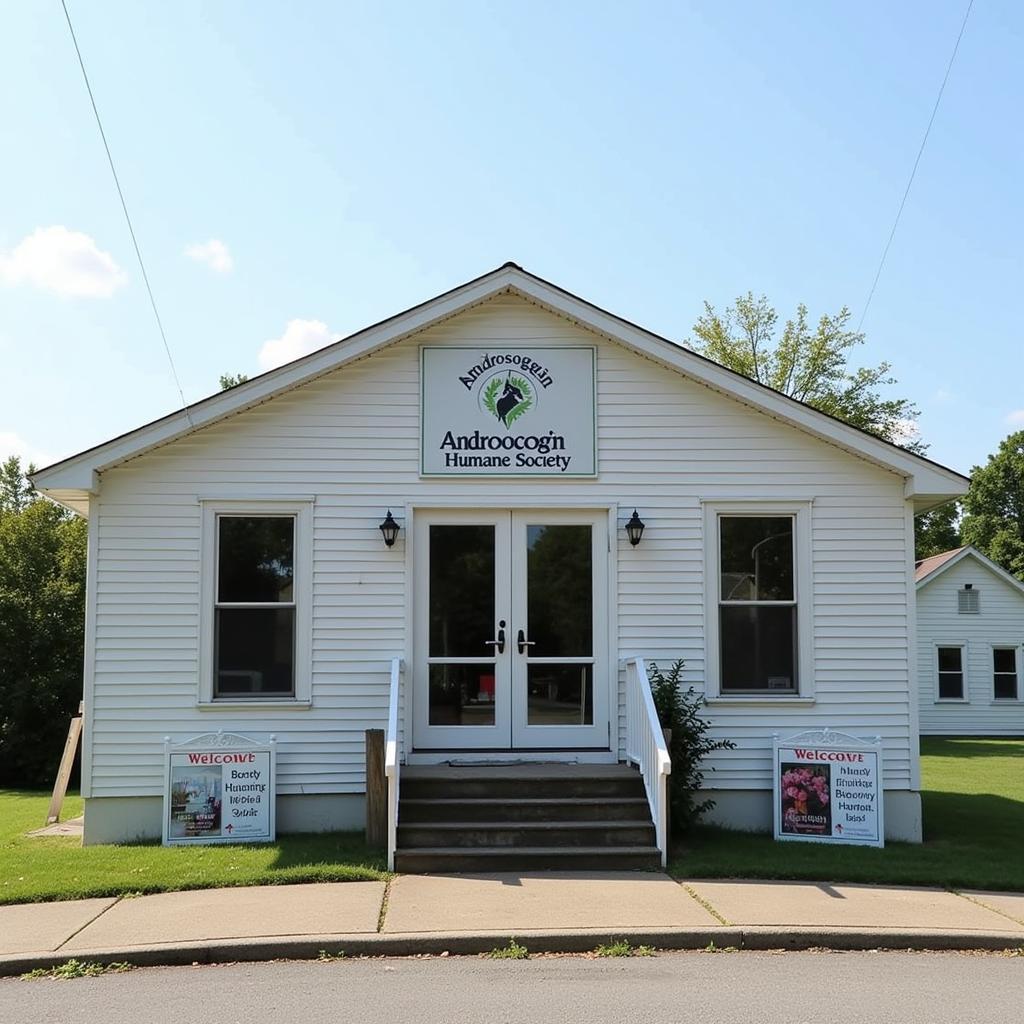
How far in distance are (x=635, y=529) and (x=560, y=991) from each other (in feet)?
18.2

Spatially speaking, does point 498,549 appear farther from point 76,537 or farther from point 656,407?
point 76,537

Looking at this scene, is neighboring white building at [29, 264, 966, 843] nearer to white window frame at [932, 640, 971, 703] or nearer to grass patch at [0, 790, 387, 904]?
grass patch at [0, 790, 387, 904]

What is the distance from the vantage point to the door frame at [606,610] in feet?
35.7

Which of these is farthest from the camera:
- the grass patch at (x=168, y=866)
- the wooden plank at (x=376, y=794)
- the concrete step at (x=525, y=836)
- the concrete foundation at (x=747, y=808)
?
the concrete foundation at (x=747, y=808)

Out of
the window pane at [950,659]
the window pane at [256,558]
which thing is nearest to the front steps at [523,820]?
the window pane at [256,558]

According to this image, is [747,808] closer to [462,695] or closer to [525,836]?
[525,836]

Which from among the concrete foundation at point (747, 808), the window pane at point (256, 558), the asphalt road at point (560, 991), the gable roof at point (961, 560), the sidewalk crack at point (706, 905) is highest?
the gable roof at point (961, 560)

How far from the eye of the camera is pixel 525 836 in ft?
30.8

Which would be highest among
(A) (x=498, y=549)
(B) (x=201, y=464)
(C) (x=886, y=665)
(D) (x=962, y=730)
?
(B) (x=201, y=464)

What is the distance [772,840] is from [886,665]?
2.06 metres

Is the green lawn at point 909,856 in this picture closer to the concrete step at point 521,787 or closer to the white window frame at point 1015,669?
the concrete step at point 521,787

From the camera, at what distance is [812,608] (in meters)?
11.1

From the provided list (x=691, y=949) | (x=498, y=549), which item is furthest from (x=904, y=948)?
(x=498, y=549)

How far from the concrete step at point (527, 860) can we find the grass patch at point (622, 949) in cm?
211
